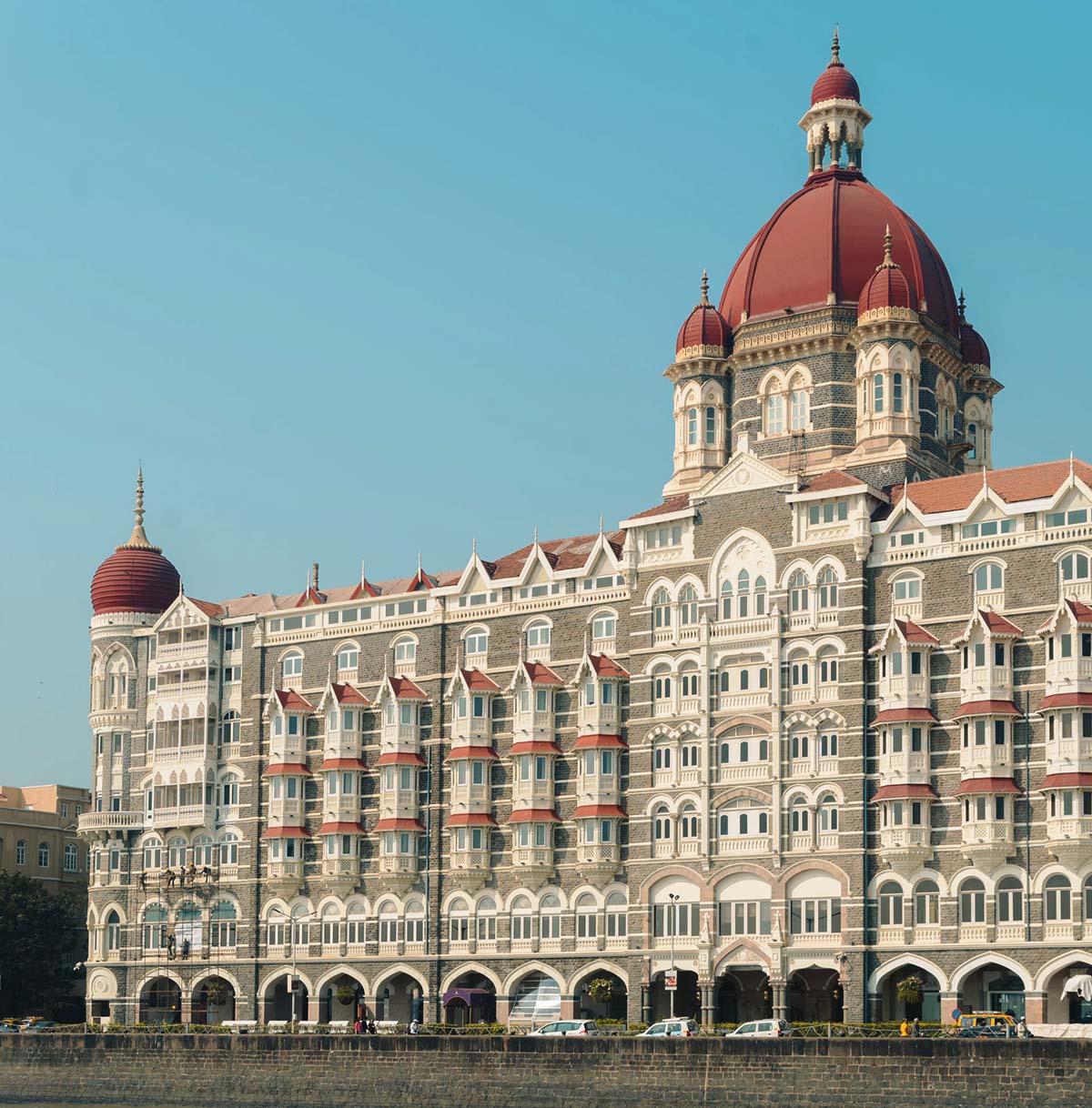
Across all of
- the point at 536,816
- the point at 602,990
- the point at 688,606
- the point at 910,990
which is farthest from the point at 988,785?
the point at 536,816

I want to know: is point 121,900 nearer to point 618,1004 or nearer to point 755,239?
point 618,1004

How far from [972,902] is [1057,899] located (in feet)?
13.4

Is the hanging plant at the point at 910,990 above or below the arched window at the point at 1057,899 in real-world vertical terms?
below

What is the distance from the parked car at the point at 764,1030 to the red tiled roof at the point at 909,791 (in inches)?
463

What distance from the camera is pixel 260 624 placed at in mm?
123062

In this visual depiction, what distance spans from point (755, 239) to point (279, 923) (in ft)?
153

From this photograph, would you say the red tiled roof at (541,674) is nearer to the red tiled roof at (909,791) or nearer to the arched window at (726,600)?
the arched window at (726,600)

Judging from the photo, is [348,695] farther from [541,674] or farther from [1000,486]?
[1000,486]


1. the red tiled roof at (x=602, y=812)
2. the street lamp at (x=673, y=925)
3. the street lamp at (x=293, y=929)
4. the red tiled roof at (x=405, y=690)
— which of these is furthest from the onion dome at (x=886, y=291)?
the street lamp at (x=293, y=929)

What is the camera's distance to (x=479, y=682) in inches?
4429

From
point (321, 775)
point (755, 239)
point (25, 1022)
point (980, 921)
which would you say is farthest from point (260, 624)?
point (980, 921)

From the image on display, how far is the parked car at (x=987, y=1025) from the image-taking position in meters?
85.9

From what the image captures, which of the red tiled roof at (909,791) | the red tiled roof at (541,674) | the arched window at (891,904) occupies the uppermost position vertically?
the red tiled roof at (541,674)

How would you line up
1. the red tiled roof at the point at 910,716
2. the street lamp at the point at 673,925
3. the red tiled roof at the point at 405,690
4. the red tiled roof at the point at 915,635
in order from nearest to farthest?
the red tiled roof at the point at 910,716 < the red tiled roof at the point at 915,635 < the street lamp at the point at 673,925 < the red tiled roof at the point at 405,690
